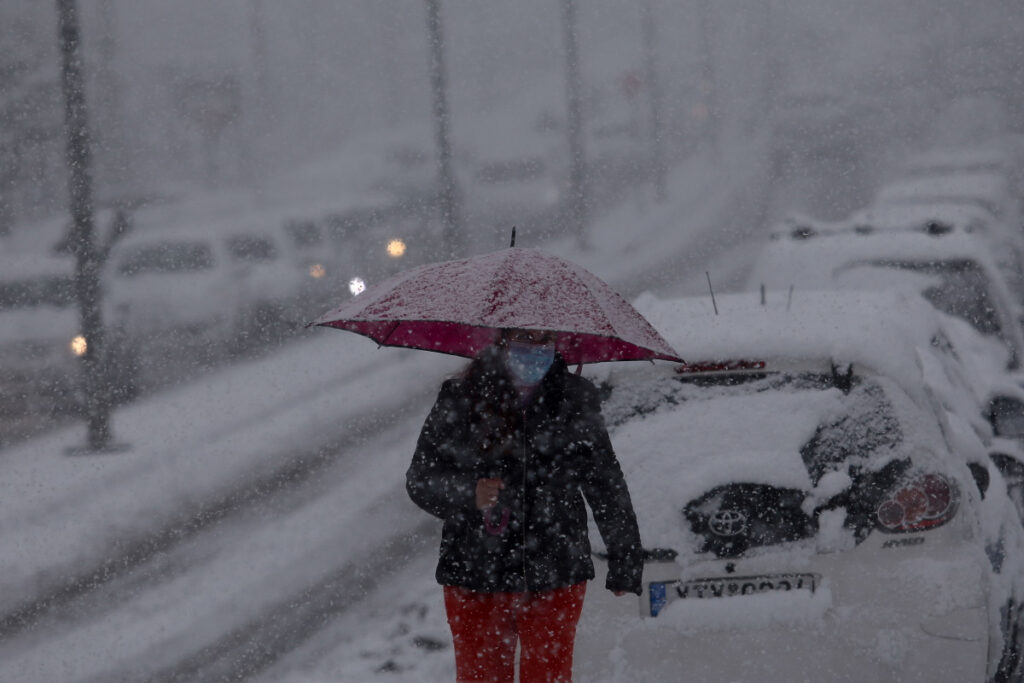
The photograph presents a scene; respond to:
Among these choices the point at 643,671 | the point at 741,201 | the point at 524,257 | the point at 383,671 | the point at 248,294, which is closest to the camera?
the point at 524,257

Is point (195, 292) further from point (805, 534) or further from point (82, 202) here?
point (805, 534)

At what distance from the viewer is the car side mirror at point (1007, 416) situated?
5973 mm

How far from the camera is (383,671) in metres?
5.11

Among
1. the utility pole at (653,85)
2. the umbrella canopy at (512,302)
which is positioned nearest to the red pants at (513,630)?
the umbrella canopy at (512,302)

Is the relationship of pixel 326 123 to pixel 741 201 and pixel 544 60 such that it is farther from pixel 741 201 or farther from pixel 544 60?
pixel 741 201

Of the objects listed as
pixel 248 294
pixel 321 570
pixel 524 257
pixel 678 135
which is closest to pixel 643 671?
pixel 524 257

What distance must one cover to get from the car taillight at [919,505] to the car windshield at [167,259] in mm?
13808

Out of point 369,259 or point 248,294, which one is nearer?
point 248,294

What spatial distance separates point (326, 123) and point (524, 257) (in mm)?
49046

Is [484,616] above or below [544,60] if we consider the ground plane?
below

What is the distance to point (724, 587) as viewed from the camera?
12.4ft

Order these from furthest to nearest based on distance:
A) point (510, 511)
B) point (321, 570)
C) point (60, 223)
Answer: point (60, 223)
point (321, 570)
point (510, 511)

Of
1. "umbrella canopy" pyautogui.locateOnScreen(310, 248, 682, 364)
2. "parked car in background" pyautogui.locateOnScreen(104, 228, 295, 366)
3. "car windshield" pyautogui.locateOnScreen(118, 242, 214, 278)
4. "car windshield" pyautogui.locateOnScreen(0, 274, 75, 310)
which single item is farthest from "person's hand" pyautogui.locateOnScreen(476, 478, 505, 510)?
"car windshield" pyautogui.locateOnScreen(118, 242, 214, 278)

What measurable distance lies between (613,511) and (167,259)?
1408 cm
